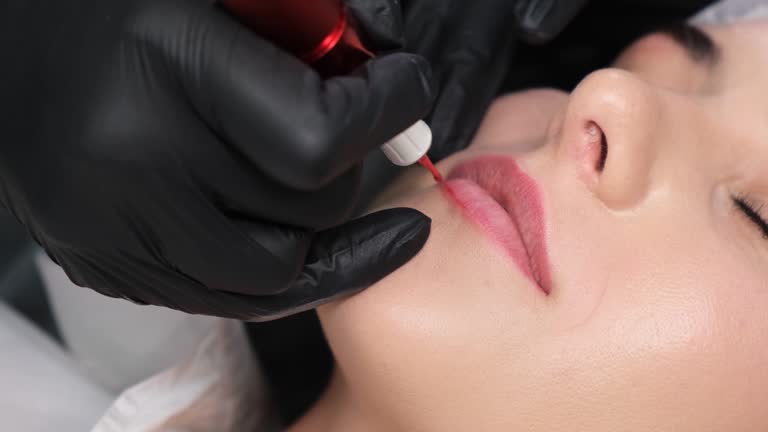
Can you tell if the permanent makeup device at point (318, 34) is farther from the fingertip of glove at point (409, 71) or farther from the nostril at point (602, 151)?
the nostril at point (602, 151)

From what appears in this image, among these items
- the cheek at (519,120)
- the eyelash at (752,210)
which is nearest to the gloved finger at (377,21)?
the cheek at (519,120)

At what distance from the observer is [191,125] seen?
0.65 m

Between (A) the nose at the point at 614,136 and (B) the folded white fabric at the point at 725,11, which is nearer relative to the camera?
(A) the nose at the point at 614,136

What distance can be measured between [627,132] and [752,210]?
20cm

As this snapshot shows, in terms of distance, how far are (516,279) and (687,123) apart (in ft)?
0.97

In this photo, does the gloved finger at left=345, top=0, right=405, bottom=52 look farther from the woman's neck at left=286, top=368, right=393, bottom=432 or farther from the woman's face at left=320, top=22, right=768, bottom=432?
the woman's neck at left=286, top=368, right=393, bottom=432

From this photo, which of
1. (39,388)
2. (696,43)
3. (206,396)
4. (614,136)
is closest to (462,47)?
(696,43)

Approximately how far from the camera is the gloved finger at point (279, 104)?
0.60 m

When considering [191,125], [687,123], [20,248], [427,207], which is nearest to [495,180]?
[427,207]

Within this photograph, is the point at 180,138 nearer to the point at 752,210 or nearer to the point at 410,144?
the point at 410,144

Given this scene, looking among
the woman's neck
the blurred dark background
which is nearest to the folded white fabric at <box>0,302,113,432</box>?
the blurred dark background

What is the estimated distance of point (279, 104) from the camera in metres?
0.60

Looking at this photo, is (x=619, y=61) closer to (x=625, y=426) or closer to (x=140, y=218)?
(x=625, y=426)

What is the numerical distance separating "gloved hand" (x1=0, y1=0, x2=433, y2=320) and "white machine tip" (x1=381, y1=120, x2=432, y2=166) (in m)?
0.05
